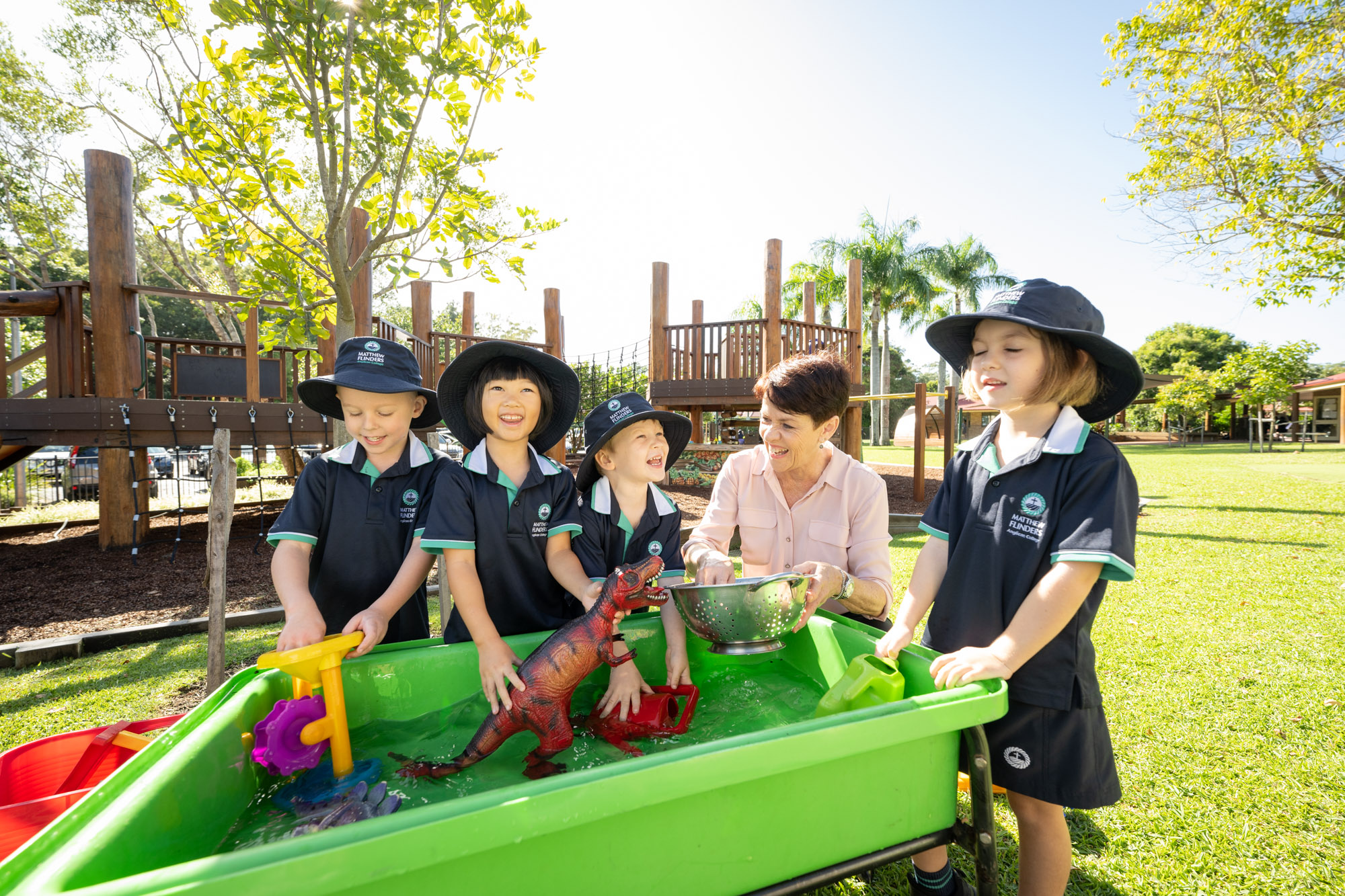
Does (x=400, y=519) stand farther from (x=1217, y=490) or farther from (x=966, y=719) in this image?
(x=1217, y=490)

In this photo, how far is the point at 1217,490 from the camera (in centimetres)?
1078

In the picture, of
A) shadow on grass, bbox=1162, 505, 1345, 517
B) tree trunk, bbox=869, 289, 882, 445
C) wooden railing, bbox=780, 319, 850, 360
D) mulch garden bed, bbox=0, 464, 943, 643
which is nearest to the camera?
mulch garden bed, bbox=0, 464, 943, 643

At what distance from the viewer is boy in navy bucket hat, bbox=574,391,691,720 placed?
7.03ft

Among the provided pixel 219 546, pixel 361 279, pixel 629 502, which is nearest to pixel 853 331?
pixel 361 279

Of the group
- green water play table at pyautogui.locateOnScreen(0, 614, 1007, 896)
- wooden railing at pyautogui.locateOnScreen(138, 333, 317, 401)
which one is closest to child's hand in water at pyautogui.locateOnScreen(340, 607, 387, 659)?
green water play table at pyautogui.locateOnScreen(0, 614, 1007, 896)

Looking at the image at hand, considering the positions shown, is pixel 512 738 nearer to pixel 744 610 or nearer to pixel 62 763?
pixel 744 610

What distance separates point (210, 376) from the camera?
341 inches

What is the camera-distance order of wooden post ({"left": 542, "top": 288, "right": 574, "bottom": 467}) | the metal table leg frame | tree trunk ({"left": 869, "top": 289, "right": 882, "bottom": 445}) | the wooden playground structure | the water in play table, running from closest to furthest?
1. the metal table leg frame
2. the water in play table
3. the wooden playground structure
4. wooden post ({"left": 542, "top": 288, "right": 574, "bottom": 467})
5. tree trunk ({"left": 869, "top": 289, "right": 882, "bottom": 445})

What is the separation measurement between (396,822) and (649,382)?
32.6 ft

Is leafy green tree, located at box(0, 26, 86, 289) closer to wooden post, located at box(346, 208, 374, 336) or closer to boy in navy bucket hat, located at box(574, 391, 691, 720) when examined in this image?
wooden post, located at box(346, 208, 374, 336)

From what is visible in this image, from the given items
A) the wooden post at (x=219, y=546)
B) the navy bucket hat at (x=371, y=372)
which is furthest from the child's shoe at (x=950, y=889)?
the wooden post at (x=219, y=546)

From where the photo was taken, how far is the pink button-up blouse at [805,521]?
7.30 ft

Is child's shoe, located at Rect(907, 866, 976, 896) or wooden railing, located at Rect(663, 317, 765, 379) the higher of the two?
wooden railing, located at Rect(663, 317, 765, 379)

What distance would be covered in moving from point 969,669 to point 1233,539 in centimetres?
775
